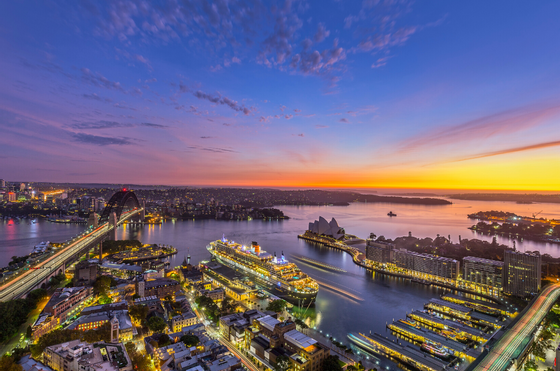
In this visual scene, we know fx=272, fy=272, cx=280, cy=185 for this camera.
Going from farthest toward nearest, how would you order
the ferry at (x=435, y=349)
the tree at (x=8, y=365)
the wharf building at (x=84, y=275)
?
the wharf building at (x=84, y=275) → the ferry at (x=435, y=349) → the tree at (x=8, y=365)

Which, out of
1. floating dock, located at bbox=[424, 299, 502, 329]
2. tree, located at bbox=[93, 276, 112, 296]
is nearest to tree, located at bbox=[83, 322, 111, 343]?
tree, located at bbox=[93, 276, 112, 296]

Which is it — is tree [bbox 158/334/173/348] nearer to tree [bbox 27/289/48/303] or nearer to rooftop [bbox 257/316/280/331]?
rooftop [bbox 257/316/280/331]

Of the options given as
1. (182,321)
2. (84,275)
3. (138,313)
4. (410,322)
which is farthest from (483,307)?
(84,275)

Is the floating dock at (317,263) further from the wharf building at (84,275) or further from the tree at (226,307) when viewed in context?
the wharf building at (84,275)

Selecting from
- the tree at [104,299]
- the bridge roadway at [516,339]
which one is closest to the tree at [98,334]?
the tree at [104,299]

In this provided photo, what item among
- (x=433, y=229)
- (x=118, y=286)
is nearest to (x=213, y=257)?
(x=118, y=286)
